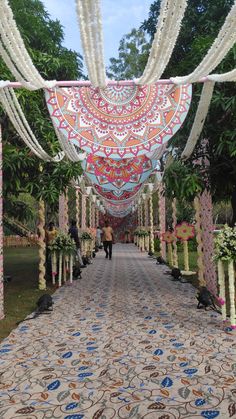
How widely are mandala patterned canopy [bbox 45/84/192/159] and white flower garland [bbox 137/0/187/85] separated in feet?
2.51

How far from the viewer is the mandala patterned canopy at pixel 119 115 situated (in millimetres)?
5195

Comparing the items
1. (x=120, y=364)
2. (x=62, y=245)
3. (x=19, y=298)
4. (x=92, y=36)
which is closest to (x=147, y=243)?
(x=62, y=245)

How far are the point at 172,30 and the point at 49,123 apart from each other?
163 inches

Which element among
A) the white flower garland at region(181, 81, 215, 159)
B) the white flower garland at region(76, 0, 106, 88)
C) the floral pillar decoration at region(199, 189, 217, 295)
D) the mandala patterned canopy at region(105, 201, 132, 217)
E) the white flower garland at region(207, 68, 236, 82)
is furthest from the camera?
the mandala patterned canopy at region(105, 201, 132, 217)

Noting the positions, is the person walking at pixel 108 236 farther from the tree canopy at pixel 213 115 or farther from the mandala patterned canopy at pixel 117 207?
the tree canopy at pixel 213 115

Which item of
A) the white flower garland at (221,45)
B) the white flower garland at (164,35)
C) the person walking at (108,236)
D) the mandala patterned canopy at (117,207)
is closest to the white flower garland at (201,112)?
the white flower garland at (221,45)

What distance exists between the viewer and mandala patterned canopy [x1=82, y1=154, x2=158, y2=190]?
9828 mm

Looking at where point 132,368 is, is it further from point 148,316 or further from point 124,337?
point 148,316

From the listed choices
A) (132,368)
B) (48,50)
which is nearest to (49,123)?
(48,50)

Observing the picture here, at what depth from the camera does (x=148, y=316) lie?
554 centimetres

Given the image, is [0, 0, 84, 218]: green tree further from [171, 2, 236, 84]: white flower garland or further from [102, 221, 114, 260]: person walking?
[102, 221, 114, 260]: person walking

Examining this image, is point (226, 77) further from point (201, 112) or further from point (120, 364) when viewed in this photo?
point (120, 364)

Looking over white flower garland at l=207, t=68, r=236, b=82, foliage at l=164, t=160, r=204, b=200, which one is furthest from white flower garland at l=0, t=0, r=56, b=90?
foliage at l=164, t=160, r=204, b=200

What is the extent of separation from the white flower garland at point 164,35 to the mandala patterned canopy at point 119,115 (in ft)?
2.51
